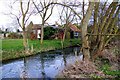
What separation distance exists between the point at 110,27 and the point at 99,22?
988mm

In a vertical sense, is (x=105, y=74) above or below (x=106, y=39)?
below

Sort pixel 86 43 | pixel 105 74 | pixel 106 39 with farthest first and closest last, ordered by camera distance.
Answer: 1. pixel 106 39
2. pixel 86 43
3. pixel 105 74

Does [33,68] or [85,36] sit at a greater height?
[85,36]

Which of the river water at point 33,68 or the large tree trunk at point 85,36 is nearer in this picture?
the river water at point 33,68

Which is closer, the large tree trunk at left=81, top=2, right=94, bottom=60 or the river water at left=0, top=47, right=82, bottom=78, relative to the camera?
the river water at left=0, top=47, right=82, bottom=78

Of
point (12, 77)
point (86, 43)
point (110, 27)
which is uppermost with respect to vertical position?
point (110, 27)

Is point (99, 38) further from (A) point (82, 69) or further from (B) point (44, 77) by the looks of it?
(B) point (44, 77)

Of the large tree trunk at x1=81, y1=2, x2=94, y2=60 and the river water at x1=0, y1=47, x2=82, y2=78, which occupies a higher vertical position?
the large tree trunk at x1=81, y1=2, x2=94, y2=60

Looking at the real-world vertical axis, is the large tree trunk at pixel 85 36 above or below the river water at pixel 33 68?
above

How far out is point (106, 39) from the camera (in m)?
15.7

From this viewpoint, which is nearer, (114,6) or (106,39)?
(114,6)

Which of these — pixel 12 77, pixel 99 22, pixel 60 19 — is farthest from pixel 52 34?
pixel 12 77

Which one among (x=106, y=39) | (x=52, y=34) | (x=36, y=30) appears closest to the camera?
(x=106, y=39)

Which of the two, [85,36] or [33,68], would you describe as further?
[33,68]
